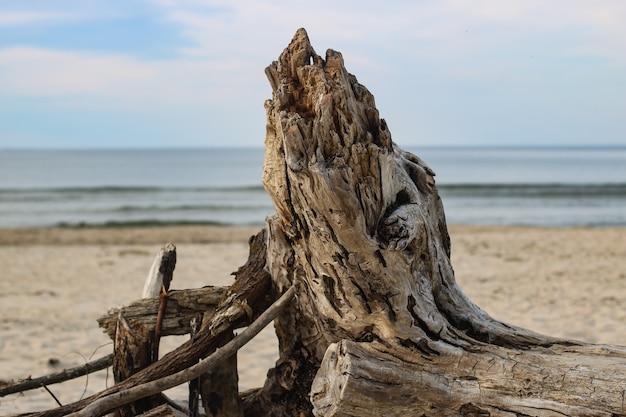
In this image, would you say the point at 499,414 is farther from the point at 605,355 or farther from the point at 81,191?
the point at 81,191

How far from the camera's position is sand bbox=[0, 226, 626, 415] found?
6513mm

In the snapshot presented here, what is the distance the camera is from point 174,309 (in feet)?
11.7

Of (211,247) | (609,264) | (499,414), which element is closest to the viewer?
(499,414)

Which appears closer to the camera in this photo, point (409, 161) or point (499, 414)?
point (499, 414)

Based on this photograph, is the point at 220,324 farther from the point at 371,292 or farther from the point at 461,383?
the point at 461,383

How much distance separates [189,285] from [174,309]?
6.88 m

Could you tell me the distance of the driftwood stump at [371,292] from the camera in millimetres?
2812

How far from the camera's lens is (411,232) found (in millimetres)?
2988

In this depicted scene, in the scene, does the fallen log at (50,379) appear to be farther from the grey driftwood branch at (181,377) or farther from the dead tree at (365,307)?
the grey driftwood branch at (181,377)

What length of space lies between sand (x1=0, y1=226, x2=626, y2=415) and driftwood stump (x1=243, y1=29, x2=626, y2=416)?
160cm

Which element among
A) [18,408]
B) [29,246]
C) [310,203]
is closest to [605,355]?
[310,203]

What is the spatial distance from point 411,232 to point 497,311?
5848 mm

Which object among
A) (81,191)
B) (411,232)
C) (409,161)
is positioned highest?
(409,161)

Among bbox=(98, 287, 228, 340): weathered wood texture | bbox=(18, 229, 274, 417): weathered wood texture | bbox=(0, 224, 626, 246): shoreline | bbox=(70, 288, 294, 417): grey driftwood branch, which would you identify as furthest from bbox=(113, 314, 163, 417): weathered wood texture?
bbox=(0, 224, 626, 246): shoreline
